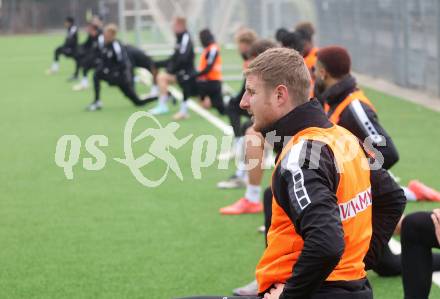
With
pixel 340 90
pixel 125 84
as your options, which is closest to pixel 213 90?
pixel 125 84

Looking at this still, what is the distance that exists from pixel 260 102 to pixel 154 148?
10505mm

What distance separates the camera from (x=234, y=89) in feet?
74.7

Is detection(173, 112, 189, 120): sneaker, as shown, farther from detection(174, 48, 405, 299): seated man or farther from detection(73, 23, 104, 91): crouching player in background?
detection(174, 48, 405, 299): seated man

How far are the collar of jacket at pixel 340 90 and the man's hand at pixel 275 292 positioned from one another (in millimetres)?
3354

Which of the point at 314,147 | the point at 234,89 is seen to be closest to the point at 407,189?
the point at 314,147

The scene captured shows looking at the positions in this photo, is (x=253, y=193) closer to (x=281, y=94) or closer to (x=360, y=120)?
(x=360, y=120)

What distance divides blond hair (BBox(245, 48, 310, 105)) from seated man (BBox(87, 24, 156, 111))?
15865mm

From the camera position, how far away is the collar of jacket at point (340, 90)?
706cm

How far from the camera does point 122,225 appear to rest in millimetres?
9242

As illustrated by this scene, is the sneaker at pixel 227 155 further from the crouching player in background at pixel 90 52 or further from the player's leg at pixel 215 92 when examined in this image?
the crouching player in background at pixel 90 52

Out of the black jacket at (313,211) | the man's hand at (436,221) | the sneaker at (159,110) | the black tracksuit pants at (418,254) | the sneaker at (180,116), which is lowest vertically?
the sneaker at (159,110)

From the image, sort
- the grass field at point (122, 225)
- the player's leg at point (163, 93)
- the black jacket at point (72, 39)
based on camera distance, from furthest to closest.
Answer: the black jacket at point (72, 39) < the player's leg at point (163, 93) < the grass field at point (122, 225)

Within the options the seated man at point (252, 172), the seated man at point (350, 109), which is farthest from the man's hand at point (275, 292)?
the seated man at point (252, 172)

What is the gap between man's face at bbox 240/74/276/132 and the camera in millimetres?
3879
